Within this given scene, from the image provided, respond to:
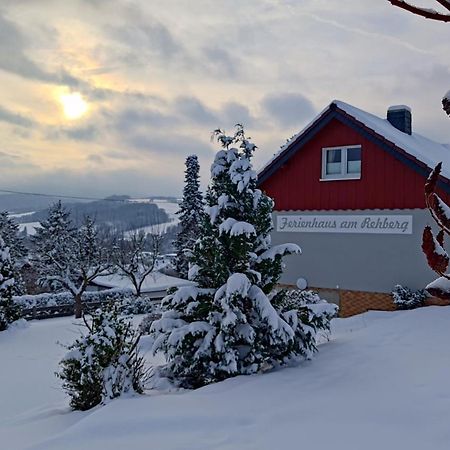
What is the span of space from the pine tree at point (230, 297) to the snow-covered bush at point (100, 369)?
2.67 feet

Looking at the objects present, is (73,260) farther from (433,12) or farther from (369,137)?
(433,12)

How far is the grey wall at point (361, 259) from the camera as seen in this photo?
1348 centimetres

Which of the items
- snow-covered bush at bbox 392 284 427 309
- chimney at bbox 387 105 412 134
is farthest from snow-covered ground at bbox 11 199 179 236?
snow-covered bush at bbox 392 284 427 309

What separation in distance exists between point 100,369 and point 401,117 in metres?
14.7

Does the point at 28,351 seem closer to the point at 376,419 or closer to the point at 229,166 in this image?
the point at 229,166

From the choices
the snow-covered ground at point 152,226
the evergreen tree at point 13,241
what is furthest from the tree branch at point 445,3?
the snow-covered ground at point 152,226

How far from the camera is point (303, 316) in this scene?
8.45m

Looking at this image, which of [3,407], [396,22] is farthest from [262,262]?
[396,22]

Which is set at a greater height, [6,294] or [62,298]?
[6,294]

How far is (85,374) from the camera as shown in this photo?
7031mm

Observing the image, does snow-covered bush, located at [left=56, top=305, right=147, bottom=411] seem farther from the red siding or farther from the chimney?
the chimney

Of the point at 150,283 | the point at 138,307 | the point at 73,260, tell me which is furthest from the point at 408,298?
the point at 150,283

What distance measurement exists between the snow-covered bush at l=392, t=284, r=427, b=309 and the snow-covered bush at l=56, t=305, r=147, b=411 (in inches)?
342

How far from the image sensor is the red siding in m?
13.8
